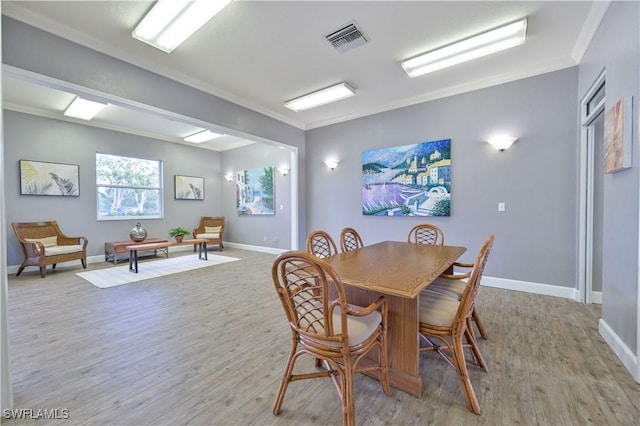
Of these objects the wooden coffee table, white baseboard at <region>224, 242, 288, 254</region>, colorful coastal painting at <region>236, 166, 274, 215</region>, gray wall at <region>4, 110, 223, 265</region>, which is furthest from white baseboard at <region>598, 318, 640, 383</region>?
gray wall at <region>4, 110, 223, 265</region>

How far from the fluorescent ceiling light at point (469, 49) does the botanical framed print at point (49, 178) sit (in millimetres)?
6220

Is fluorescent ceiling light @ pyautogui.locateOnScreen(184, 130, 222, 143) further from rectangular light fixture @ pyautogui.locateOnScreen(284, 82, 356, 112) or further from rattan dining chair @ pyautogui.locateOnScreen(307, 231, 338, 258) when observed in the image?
rattan dining chair @ pyautogui.locateOnScreen(307, 231, 338, 258)

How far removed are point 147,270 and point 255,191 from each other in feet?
9.73

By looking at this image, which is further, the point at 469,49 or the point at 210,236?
the point at 210,236

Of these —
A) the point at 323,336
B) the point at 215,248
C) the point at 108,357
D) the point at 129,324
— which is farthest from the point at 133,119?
the point at 323,336

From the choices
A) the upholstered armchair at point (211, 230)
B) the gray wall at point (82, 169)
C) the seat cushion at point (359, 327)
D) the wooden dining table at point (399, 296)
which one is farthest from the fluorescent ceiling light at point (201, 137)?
the seat cushion at point (359, 327)

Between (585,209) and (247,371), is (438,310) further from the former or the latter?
(585,209)

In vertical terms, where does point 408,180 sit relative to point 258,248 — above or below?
above

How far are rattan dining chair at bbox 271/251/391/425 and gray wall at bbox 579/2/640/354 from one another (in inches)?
69.4

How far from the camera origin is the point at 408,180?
163 inches

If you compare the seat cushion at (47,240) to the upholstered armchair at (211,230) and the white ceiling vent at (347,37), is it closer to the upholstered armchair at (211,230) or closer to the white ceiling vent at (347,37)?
the upholstered armchair at (211,230)

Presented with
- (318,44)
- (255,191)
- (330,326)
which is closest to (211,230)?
(255,191)

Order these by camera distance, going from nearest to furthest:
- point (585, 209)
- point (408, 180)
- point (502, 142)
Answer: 1. point (585, 209)
2. point (502, 142)
3. point (408, 180)

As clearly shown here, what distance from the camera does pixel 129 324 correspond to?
2.57 m
